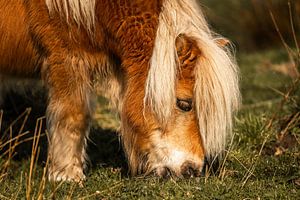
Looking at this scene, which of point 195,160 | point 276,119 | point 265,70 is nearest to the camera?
point 195,160

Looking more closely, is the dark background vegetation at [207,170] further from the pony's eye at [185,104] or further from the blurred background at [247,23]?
the blurred background at [247,23]

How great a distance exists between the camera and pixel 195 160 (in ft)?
17.7

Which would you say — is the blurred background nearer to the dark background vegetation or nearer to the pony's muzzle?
the dark background vegetation

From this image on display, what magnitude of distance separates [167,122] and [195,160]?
35 centimetres

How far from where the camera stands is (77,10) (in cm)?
549

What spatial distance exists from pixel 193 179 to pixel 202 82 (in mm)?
718

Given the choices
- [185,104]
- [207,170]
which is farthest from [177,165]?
[185,104]

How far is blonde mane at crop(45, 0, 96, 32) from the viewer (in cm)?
549

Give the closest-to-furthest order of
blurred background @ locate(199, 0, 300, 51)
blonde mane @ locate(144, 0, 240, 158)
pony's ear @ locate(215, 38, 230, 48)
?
1. blonde mane @ locate(144, 0, 240, 158)
2. pony's ear @ locate(215, 38, 230, 48)
3. blurred background @ locate(199, 0, 300, 51)

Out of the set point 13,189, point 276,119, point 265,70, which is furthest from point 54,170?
point 265,70

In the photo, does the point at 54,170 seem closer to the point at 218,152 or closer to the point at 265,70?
the point at 218,152

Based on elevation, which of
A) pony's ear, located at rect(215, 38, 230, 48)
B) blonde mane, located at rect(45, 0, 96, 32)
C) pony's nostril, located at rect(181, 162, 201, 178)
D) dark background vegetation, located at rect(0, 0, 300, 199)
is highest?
blonde mane, located at rect(45, 0, 96, 32)

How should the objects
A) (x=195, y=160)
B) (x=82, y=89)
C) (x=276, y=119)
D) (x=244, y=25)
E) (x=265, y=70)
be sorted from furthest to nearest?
(x=244, y=25) → (x=265, y=70) → (x=276, y=119) → (x=82, y=89) → (x=195, y=160)

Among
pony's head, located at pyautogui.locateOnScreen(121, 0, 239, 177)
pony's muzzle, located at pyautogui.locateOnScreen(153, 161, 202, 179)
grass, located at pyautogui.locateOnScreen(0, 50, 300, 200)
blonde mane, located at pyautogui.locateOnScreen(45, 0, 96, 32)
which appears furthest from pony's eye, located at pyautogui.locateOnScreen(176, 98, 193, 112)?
blonde mane, located at pyautogui.locateOnScreen(45, 0, 96, 32)
